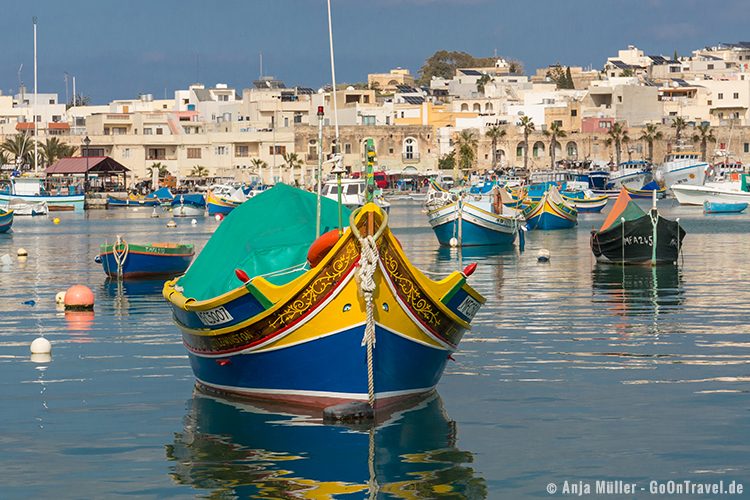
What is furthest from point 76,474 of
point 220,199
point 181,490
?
point 220,199

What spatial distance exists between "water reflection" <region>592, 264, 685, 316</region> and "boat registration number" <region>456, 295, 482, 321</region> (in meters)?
11.0

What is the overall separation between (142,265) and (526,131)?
101165 millimetres

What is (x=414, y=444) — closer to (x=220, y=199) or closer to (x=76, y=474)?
(x=76, y=474)

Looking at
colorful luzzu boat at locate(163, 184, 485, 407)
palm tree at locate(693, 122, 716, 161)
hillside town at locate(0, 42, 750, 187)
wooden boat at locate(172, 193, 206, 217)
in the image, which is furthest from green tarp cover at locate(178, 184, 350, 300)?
palm tree at locate(693, 122, 716, 161)

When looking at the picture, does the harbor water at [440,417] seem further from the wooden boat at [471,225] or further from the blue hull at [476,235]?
the blue hull at [476,235]

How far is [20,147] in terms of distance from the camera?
5012 inches

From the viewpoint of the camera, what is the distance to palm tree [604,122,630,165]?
13512cm

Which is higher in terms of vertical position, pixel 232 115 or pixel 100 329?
pixel 232 115

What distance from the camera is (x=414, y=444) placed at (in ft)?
50.6

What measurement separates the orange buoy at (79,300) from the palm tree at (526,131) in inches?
4267

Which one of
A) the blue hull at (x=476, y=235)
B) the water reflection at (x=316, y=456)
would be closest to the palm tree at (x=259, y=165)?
the blue hull at (x=476, y=235)

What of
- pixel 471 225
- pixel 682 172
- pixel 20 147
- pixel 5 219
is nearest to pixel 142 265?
pixel 471 225

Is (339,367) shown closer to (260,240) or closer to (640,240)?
(260,240)

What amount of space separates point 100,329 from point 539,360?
9621mm
